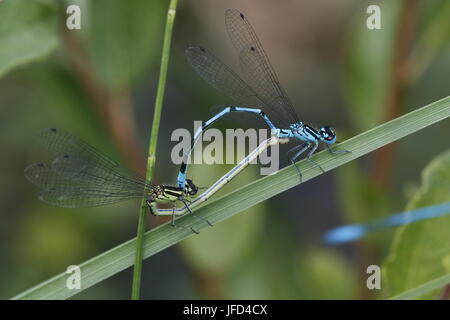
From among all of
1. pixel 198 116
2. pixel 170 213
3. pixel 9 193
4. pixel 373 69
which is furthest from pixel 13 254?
pixel 373 69

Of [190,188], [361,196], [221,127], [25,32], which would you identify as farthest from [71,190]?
[361,196]

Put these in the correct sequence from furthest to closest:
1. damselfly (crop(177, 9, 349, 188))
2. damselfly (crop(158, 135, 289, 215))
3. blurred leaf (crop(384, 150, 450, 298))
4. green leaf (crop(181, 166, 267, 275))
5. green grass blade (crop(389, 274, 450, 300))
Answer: green leaf (crop(181, 166, 267, 275)) → damselfly (crop(177, 9, 349, 188)) → damselfly (crop(158, 135, 289, 215)) → blurred leaf (crop(384, 150, 450, 298)) → green grass blade (crop(389, 274, 450, 300))

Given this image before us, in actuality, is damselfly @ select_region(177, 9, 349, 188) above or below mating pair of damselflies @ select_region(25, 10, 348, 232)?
above

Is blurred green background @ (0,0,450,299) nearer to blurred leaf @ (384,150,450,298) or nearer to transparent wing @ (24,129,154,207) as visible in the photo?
blurred leaf @ (384,150,450,298)

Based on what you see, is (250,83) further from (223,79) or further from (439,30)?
(439,30)

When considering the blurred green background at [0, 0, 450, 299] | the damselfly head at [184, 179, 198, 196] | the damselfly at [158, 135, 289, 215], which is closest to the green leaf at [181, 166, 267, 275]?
the blurred green background at [0, 0, 450, 299]
